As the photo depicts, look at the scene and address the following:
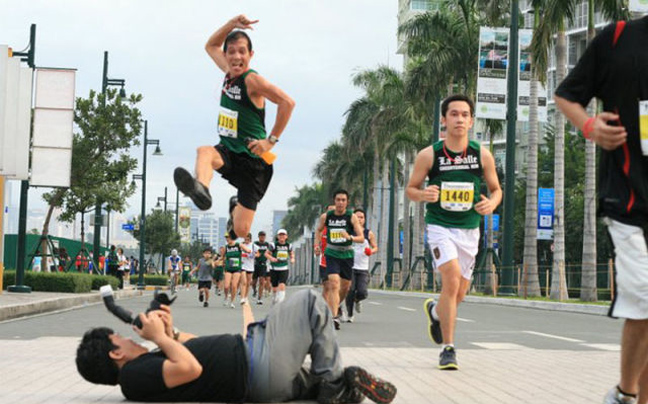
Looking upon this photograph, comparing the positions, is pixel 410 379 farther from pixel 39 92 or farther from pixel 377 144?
pixel 377 144

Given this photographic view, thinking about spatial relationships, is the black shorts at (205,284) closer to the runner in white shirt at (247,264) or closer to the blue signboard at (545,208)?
the runner in white shirt at (247,264)

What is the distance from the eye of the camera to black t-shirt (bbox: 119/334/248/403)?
5.61 meters

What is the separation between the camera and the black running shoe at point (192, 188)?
23.7 ft

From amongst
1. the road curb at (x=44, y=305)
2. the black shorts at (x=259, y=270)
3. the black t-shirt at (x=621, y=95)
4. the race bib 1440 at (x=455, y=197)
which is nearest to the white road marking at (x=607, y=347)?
the race bib 1440 at (x=455, y=197)

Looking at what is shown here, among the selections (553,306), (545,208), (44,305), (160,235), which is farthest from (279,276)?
(160,235)

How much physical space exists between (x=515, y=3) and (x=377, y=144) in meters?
32.2

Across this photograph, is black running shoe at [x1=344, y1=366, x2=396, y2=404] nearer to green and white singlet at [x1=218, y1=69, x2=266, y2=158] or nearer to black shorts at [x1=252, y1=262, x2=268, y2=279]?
green and white singlet at [x1=218, y1=69, x2=266, y2=158]

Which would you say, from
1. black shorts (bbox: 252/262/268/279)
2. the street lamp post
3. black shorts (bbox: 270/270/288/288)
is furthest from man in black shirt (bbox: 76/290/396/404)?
the street lamp post

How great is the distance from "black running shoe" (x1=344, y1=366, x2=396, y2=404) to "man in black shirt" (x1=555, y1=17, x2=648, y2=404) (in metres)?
1.39

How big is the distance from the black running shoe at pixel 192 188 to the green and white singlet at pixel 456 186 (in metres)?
2.07

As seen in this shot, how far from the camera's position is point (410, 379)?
7570 mm

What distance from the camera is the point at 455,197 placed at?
852cm

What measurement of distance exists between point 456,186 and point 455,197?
0.10 meters

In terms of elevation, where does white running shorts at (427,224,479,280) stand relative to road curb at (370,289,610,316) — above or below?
above
